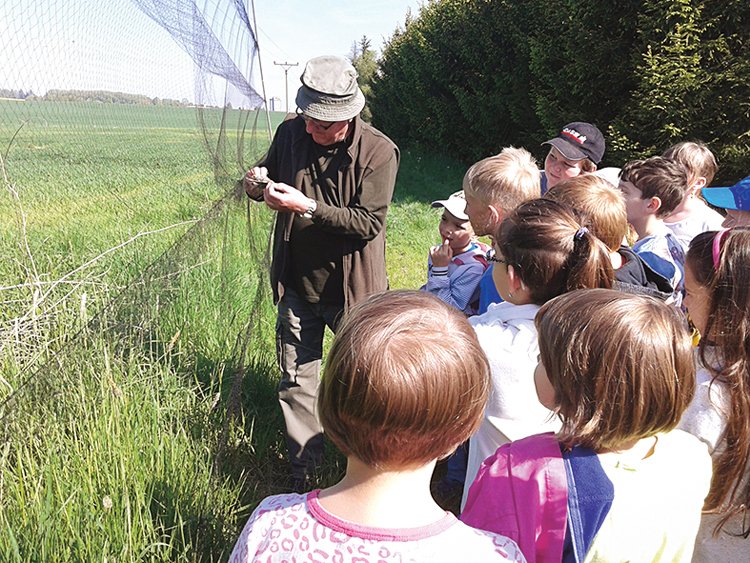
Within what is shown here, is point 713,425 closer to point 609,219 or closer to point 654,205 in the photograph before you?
point 609,219

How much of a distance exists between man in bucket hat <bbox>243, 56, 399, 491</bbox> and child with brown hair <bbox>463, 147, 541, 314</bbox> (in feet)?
1.22

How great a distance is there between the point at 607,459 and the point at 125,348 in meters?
1.70

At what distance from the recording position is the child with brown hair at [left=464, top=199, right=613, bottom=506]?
73.0 inches

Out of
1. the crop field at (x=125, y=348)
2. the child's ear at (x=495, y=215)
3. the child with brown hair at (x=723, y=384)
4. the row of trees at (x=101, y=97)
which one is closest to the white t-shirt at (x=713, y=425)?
the child with brown hair at (x=723, y=384)

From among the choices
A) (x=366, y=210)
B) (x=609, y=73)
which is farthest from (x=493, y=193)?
(x=609, y=73)

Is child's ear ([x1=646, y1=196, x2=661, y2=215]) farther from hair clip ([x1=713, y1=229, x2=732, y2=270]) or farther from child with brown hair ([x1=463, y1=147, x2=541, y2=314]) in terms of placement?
hair clip ([x1=713, y1=229, x2=732, y2=270])

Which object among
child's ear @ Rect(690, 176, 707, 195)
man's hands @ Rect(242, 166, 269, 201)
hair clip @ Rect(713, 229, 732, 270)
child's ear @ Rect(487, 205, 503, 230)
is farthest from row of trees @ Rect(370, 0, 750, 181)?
man's hands @ Rect(242, 166, 269, 201)

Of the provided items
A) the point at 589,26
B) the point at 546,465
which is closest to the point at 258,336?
the point at 546,465

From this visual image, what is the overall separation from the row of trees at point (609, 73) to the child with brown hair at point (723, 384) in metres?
7.28

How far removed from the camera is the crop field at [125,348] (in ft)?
6.20

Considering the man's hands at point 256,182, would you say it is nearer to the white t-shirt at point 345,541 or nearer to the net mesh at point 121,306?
the net mesh at point 121,306

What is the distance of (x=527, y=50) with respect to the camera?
1339cm

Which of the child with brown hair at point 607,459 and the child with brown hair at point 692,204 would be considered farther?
the child with brown hair at point 692,204

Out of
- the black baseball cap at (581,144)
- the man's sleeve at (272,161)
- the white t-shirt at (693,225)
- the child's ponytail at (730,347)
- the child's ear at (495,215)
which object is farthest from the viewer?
the black baseball cap at (581,144)
